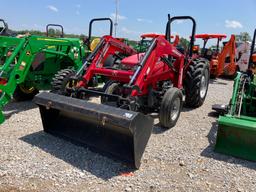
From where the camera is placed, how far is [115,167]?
3.86m

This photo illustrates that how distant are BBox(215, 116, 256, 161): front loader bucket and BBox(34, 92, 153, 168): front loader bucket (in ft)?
3.73

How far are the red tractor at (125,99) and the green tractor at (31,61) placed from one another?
79 centimetres

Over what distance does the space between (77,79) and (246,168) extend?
3.02 metres

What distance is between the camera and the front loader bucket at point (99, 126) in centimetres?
362

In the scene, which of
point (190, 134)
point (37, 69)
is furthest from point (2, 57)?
point (190, 134)

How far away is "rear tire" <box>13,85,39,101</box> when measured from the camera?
6974 millimetres

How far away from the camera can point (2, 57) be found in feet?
22.2

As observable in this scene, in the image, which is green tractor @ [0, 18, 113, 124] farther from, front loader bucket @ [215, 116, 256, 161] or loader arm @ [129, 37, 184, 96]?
front loader bucket @ [215, 116, 256, 161]

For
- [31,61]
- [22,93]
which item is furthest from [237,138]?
[22,93]

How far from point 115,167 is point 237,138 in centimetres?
182

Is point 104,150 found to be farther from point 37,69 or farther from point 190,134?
point 37,69

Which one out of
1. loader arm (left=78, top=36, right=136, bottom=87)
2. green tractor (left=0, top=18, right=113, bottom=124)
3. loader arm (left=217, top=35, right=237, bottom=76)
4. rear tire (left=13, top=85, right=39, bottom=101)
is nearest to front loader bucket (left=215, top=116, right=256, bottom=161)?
loader arm (left=78, top=36, right=136, bottom=87)

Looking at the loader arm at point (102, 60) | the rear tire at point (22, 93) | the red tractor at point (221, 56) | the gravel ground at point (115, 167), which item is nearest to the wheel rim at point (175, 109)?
the gravel ground at point (115, 167)

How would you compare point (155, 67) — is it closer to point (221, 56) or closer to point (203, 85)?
point (203, 85)
